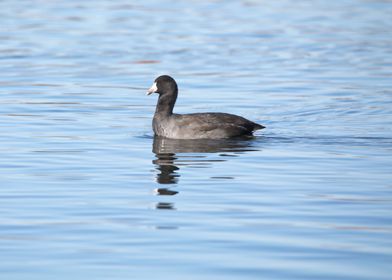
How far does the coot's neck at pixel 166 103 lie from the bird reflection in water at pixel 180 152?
1.48ft

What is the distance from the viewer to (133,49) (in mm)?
27438

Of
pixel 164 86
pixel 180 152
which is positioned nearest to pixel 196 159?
pixel 180 152

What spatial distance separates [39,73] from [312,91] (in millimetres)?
6583

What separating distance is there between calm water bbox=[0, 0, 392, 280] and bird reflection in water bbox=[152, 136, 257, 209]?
0.10 ft

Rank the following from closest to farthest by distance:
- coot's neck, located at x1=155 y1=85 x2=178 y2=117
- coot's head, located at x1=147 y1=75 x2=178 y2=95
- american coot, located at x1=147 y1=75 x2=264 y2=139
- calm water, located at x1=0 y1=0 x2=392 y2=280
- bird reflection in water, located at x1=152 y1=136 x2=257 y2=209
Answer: calm water, located at x1=0 y1=0 x2=392 y2=280 < bird reflection in water, located at x1=152 y1=136 x2=257 y2=209 < american coot, located at x1=147 y1=75 x2=264 y2=139 < coot's neck, located at x1=155 y1=85 x2=178 y2=117 < coot's head, located at x1=147 y1=75 x2=178 y2=95

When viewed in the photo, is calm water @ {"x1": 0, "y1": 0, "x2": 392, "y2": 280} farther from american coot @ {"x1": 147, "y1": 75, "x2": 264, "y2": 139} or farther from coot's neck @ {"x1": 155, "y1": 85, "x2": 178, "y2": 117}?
coot's neck @ {"x1": 155, "y1": 85, "x2": 178, "y2": 117}

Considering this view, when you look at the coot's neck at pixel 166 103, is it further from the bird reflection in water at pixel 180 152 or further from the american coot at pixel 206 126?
the bird reflection in water at pixel 180 152

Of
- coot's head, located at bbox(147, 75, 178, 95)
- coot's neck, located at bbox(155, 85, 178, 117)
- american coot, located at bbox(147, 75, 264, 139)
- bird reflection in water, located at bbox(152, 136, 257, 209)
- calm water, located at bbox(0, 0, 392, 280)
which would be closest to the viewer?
calm water, located at bbox(0, 0, 392, 280)

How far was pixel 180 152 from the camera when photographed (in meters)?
14.4

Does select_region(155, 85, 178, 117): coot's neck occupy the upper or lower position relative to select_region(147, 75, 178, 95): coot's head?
lower

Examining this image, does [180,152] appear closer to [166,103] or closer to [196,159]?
[196,159]

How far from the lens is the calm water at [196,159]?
336 inches

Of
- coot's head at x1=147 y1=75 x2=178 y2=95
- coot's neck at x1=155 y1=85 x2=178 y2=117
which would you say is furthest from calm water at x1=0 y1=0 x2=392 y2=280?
coot's head at x1=147 y1=75 x2=178 y2=95

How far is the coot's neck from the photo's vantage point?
634 inches
